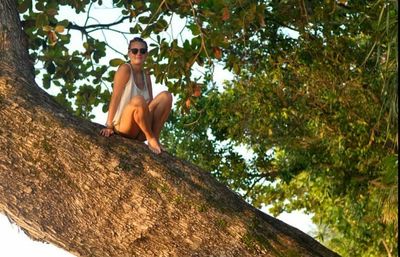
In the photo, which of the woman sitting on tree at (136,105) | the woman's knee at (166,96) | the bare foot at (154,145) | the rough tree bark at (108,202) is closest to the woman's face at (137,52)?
the woman sitting on tree at (136,105)

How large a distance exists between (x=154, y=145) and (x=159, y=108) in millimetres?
439

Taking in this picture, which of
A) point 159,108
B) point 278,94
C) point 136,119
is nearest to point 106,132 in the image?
point 136,119

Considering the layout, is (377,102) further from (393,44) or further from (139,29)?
(393,44)

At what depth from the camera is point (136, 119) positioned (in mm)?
6355

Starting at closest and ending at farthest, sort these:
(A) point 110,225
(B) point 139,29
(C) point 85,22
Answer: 1. (A) point 110,225
2. (B) point 139,29
3. (C) point 85,22

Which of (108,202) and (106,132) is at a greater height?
(106,132)

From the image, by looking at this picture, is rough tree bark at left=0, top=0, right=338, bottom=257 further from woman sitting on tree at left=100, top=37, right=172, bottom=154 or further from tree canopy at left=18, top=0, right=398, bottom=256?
tree canopy at left=18, top=0, right=398, bottom=256

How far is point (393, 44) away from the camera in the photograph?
596 centimetres

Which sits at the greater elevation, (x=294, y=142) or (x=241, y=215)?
(x=294, y=142)

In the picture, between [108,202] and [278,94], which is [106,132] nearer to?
[108,202]

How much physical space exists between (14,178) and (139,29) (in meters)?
3.89

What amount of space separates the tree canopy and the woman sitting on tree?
4.08 feet

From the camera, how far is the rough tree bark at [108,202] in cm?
568

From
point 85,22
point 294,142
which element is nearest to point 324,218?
point 294,142
